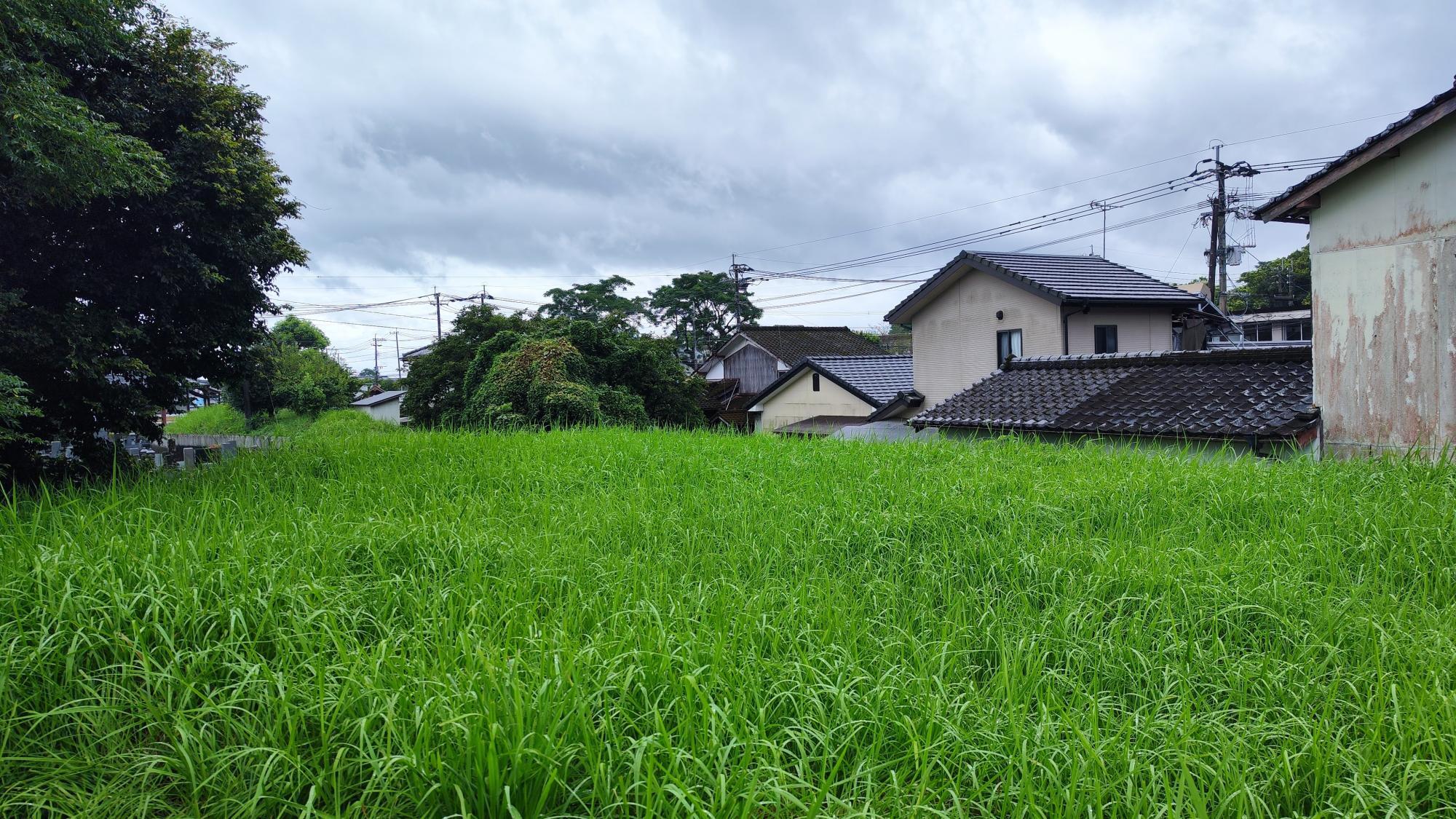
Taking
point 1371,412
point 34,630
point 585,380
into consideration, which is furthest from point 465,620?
point 585,380

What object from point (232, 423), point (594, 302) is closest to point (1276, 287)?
point (594, 302)

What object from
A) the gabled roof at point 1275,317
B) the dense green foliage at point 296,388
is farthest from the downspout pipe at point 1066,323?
the dense green foliage at point 296,388

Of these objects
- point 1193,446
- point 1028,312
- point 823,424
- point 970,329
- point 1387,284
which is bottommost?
point 823,424

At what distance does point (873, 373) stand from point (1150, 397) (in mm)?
14515

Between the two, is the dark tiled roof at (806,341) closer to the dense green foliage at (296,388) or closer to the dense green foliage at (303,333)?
the dense green foliage at (296,388)

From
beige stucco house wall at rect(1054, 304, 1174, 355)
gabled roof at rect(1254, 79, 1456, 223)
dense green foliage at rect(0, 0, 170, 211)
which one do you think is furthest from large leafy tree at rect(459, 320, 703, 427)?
gabled roof at rect(1254, 79, 1456, 223)

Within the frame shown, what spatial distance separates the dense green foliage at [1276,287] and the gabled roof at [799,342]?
20.6m

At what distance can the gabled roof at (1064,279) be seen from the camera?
16891mm

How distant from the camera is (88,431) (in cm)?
780

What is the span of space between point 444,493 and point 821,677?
4.20m

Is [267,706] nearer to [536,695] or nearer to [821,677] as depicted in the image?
[536,695]

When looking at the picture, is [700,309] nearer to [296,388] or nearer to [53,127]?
[296,388]

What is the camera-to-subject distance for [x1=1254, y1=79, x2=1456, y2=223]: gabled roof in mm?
6816

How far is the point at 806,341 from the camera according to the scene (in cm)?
3494
